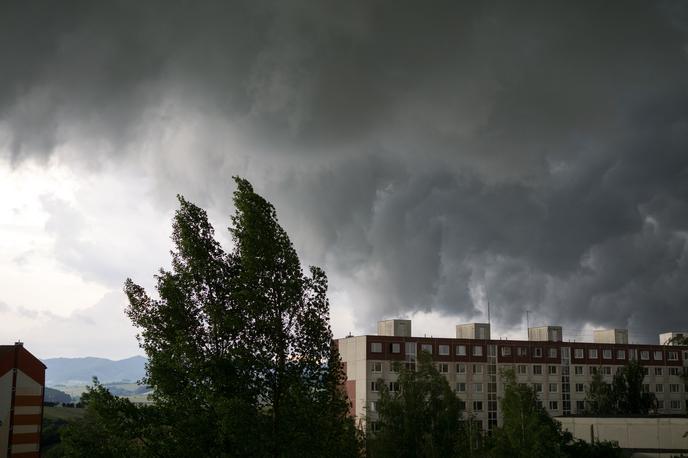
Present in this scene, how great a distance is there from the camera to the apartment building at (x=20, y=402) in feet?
209

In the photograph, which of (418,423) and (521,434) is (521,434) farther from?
(418,423)

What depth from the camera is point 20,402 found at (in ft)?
215

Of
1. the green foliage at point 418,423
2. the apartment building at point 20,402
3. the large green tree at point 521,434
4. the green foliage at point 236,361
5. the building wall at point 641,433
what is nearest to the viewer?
the green foliage at point 236,361

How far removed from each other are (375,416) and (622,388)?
141 ft

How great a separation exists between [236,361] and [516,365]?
112 meters

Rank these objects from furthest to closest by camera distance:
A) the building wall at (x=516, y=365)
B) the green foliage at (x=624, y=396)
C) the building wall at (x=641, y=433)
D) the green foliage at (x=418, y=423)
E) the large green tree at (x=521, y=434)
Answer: the green foliage at (x=624, y=396), the building wall at (x=516, y=365), the building wall at (x=641, y=433), the green foliage at (x=418, y=423), the large green tree at (x=521, y=434)

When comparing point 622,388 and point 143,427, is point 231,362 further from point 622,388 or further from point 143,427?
point 622,388

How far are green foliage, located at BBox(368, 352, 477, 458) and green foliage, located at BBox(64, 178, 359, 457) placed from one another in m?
42.5

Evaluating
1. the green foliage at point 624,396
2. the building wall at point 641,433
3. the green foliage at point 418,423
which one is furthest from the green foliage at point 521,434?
the green foliage at point 624,396

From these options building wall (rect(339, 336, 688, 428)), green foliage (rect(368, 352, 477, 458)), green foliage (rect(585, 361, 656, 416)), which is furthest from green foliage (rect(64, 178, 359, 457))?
green foliage (rect(585, 361, 656, 416))

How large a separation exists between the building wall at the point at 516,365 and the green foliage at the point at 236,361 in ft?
267

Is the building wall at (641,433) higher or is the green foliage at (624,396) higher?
the green foliage at (624,396)

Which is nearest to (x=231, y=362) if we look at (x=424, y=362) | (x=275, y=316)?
Answer: (x=275, y=316)

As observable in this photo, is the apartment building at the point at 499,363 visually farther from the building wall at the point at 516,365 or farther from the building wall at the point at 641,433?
the building wall at the point at 641,433
